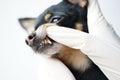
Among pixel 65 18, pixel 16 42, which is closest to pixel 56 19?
pixel 65 18

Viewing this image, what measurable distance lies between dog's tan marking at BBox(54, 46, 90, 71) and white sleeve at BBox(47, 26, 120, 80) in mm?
52

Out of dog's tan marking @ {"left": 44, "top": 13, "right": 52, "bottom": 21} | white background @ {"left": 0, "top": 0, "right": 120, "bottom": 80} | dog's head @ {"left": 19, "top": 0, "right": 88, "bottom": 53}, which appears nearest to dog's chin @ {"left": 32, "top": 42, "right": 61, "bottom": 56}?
dog's head @ {"left": 19, "top": 0, "right": 88, "bottom": 53}

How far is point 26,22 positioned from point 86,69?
0.36 metres

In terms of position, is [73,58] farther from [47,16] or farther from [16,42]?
[16,42]

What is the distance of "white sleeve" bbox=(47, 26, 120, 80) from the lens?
0.71 metres

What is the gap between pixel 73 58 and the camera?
2.62ft

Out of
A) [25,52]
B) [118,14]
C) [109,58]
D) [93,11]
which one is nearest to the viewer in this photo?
[109,58]

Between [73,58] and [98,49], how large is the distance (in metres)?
0.12

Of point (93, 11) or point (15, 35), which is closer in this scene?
point (93, 11)

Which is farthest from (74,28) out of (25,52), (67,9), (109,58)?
(25,52)

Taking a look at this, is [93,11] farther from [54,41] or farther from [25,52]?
[25,52]

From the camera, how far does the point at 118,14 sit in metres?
0.96

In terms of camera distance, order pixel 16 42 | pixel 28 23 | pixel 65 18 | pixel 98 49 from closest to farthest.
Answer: pixel 98 49, pixel 65 18, pixel 28 23, pixel 16 42

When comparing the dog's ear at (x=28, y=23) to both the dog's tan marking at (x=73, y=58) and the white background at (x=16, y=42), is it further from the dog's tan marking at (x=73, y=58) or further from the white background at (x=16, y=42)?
the dog's tan marking at (x=73, y=58)
